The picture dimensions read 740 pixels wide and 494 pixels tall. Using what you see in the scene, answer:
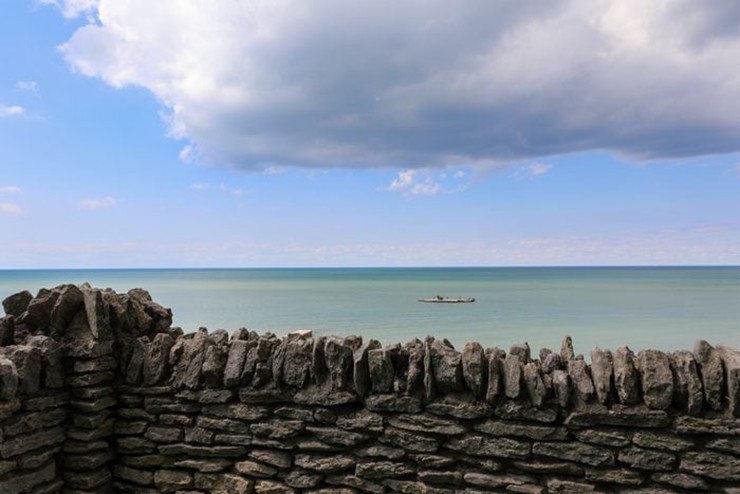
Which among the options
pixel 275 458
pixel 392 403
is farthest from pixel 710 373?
pixel 275 458

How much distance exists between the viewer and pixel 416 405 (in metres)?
3.84

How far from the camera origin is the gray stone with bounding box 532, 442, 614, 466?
140 inches

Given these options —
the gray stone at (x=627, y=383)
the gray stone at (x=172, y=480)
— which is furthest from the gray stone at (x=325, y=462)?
the gray stone at (x=627, y=383)

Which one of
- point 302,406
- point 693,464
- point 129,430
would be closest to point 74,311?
point 129,430

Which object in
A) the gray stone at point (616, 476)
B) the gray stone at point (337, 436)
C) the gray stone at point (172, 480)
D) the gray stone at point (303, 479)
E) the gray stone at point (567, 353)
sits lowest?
the gray stone at point (172, 480)

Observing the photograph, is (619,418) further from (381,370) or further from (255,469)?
(255,469)

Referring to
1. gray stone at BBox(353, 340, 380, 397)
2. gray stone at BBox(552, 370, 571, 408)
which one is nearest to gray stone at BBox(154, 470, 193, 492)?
gray stone at BBox(353, 340, 380, 397)

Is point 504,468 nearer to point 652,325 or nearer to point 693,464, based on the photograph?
point 693,464

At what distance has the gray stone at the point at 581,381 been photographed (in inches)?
140

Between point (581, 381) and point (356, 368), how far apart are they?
1546 mm

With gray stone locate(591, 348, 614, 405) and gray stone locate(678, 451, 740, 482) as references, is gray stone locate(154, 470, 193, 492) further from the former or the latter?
gray stone locate(678, 451, 740, 482)

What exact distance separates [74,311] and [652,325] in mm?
34430

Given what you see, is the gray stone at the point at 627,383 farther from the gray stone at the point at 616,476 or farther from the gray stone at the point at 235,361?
the gray stone at the point at 235,361

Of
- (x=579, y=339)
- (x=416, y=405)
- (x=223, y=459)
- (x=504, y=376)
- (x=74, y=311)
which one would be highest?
(x=74, y=311)
